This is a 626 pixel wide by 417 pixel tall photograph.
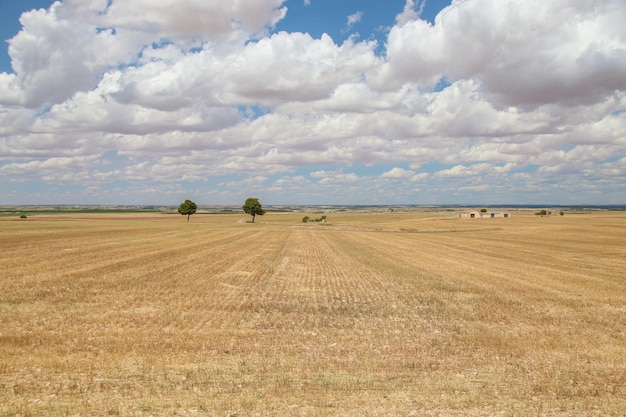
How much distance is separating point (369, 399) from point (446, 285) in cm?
1771

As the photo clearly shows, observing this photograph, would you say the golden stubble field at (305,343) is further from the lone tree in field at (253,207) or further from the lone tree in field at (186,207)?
the lone tree in field at (186,207)

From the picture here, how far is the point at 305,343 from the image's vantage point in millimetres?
14750

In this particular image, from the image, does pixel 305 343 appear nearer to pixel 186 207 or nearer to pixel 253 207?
pixel 253 207

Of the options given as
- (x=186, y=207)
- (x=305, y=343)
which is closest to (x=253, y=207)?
(x=186, y=207)

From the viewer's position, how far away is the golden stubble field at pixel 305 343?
10.1m

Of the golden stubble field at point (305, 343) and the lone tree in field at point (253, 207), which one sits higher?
the lone tree in field at point (253, 207)

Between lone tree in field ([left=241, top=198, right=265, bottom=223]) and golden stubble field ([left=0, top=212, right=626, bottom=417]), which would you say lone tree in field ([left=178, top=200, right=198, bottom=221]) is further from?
golden stubble field ([left=0, top=212, right=626, bottom=417])

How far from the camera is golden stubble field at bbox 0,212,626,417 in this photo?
10125 mm

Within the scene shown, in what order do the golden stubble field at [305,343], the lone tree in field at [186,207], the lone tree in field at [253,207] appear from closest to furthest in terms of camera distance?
the golden stubble field at [305,343] → the lone tree in field at [253,207] → the lone tree in field at [186,207]

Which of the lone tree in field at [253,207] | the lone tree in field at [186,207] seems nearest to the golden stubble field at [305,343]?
the lone tree in field at [253,207]

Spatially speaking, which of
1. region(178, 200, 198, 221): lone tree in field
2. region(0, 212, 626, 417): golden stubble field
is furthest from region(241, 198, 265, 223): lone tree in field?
region(0, 212, 626, 417): golden stubble field

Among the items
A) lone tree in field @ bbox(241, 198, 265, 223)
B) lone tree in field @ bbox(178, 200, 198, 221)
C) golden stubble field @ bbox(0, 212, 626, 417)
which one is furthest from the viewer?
Result: lone tree in field @ bbox(178, 200, 198, 221)

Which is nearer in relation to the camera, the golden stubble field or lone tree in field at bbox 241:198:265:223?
the golden stubble field

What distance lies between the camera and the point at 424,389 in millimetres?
10977
